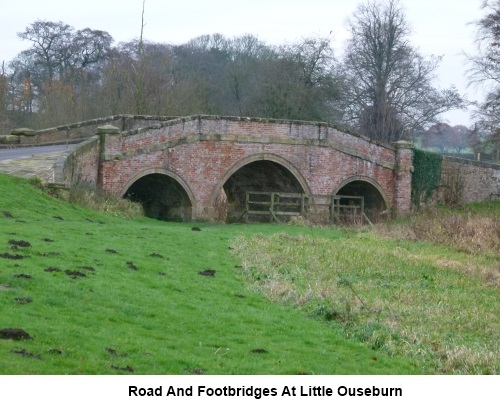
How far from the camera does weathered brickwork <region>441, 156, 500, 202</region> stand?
38406 mm

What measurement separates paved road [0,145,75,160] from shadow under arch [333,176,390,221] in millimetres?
11004

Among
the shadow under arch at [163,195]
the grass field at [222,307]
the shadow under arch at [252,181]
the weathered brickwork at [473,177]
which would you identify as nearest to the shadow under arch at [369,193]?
the shadow under arch at [252,181]

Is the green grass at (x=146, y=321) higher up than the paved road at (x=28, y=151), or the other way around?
the paved road at (x=28, y=151)

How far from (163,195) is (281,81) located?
16950 mm

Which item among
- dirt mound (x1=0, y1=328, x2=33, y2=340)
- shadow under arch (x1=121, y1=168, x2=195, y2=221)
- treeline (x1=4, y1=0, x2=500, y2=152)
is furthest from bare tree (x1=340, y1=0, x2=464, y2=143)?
dirt mound (x1=0, y1=328, x2=33, y2=340)

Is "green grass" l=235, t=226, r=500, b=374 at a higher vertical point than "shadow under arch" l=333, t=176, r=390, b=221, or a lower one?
lower

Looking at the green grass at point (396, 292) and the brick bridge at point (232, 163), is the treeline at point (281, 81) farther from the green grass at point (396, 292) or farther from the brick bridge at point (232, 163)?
the green grass at point (396, 292)

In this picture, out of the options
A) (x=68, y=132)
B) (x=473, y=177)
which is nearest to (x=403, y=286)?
(x=68, y=132)

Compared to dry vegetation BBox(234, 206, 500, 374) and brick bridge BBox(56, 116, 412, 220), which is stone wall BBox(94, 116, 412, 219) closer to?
brick bridge BBox(56, 116, 412, 220)

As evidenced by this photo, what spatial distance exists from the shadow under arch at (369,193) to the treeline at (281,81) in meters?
8.95

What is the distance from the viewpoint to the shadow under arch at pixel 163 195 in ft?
101

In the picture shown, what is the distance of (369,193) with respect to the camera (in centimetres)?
3609
